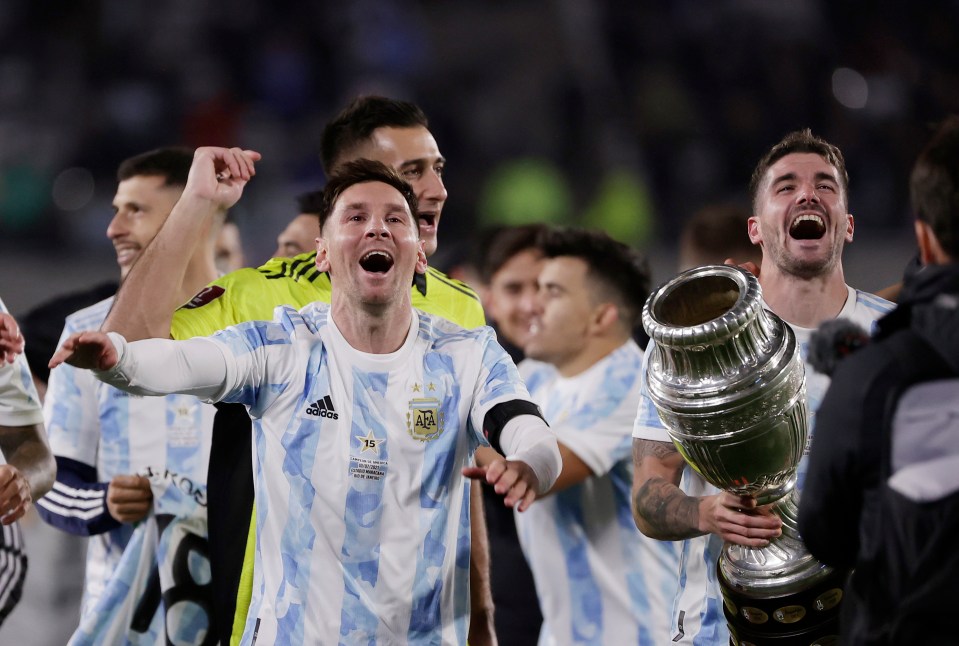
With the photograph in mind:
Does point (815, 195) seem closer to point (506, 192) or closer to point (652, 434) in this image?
point (652, 434)

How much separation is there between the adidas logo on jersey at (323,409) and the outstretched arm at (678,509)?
92cm

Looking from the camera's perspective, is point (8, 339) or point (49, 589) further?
point (49, 589)

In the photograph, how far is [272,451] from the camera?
320 centimetres

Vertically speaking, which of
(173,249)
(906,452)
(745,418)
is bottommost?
(906,452)

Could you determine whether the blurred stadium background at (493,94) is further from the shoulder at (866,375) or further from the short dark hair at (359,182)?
the shoulder at (866,375)

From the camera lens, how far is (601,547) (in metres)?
4.89

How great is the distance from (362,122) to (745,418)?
1984 mm

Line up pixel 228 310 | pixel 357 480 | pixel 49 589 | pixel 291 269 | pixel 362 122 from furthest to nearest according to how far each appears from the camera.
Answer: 1. pixel 49 589
2. pixel 362 122
3. pixel 291 269
4. pixel 228 310
5. pixel 357 480

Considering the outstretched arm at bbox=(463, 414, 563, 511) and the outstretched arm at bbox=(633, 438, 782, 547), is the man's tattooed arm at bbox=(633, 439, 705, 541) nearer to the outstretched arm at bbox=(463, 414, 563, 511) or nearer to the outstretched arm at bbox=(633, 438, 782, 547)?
the outstretched arm at bbox=(633, 438, 782, 547)

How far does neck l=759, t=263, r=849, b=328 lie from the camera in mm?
3590

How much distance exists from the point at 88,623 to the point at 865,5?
976 centimetres

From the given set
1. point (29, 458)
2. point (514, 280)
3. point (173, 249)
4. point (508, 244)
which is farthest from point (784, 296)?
point (508, 244)

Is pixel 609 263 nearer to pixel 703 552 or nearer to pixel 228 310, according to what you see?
pixel 703 552

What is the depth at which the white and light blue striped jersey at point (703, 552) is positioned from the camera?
3.55m
